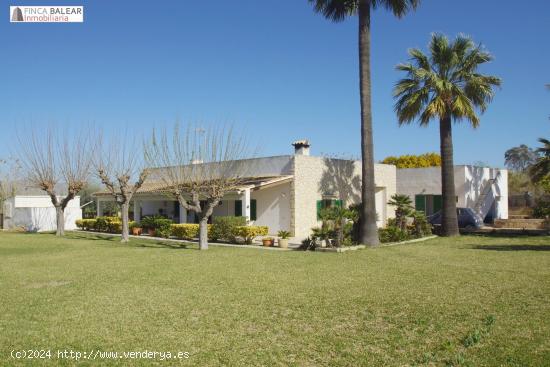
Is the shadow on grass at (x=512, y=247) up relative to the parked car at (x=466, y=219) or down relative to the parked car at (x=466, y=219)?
down

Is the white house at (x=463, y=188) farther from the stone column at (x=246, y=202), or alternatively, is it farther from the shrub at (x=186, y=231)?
the shrub at (x=186, y=231)

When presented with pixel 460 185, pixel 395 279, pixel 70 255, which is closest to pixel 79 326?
pixel 395 279

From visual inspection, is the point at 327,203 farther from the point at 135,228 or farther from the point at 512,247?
the point at 135,228

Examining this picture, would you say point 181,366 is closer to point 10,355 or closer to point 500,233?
point 10,355

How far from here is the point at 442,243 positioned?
807 inches

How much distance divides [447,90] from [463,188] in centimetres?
1072

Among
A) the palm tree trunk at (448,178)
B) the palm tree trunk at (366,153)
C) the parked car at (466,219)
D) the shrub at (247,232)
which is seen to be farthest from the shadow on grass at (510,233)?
the shrub at (247,232)

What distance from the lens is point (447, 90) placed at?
22.2 m

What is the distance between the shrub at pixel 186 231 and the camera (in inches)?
962

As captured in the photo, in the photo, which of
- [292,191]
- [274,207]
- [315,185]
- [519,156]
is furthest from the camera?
[519,156]

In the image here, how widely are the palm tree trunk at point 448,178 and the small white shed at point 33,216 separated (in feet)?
85.1

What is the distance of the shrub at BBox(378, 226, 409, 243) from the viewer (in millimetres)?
21422

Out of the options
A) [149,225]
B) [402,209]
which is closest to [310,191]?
[402,209]

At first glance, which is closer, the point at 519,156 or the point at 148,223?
the point at 148,223
